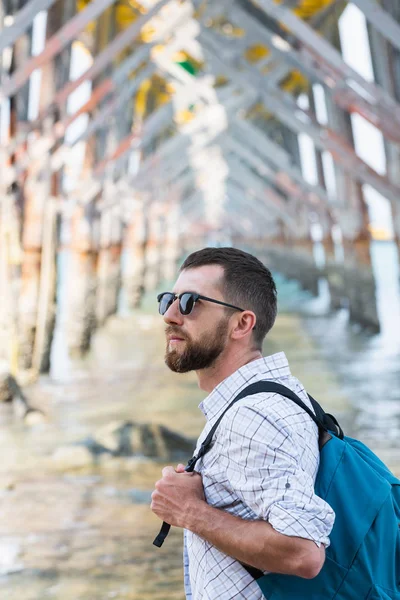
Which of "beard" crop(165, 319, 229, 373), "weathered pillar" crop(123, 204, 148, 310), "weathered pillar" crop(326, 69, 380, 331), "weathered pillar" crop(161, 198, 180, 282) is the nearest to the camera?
"beard" crop(165, 319, 229, 373)

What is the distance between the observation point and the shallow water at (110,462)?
3309 millimetres

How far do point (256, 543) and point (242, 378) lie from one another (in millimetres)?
303

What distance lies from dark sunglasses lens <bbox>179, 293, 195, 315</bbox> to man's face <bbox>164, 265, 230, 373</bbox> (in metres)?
0.01

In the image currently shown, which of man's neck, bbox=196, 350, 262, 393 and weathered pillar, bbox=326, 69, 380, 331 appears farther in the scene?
weathered pillar, bbox=326, 69, 380, 331

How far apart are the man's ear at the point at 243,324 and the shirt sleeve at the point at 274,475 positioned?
232 mm

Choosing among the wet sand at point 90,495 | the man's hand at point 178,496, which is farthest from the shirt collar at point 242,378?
the wet sand at point 90,495

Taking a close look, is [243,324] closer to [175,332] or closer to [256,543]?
[175,332]

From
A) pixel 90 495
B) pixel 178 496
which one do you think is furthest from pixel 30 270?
pixel 178 496

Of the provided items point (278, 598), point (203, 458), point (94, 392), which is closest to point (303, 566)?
point (278, 598)

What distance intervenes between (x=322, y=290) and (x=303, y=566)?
22.9 meters

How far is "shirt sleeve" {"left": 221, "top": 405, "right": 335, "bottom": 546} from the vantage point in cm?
112

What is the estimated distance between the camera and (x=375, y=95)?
249 inches

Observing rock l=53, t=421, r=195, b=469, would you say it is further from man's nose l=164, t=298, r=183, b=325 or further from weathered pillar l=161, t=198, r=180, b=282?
weathered pillar l=161, t=198, r=180, b=282

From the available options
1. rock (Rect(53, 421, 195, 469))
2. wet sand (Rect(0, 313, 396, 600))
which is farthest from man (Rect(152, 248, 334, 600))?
rock (Rect(53, 421, 195, 469))
